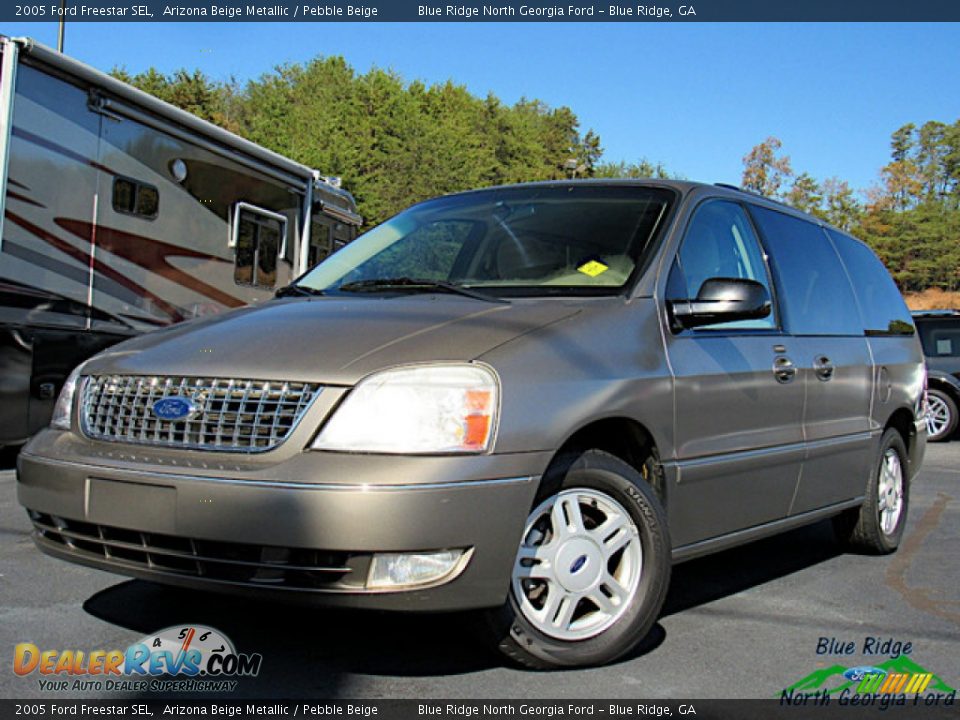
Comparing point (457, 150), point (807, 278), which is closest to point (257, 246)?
point (807, 278)

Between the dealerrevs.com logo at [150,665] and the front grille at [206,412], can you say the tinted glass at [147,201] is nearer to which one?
the front grille at [206,412]

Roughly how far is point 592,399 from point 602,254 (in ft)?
3.10

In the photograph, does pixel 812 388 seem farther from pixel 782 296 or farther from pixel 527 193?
pixel 527 193

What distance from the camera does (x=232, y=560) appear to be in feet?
9.86

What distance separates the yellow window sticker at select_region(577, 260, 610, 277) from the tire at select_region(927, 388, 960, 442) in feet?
35.9

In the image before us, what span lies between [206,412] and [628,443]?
1.51m

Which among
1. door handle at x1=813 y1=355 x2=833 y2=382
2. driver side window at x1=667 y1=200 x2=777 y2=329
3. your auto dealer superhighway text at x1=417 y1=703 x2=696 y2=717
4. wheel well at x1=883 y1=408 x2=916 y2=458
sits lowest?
your auto dealer superhighway text at x1=417 y1=703 x2=696 y2=717

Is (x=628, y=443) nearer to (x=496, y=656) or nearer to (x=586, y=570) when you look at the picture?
(x=586, y=570)

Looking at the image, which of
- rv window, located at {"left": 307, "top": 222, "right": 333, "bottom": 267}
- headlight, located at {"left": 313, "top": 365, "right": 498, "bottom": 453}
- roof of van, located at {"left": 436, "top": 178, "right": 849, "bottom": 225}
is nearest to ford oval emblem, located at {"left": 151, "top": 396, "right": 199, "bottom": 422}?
headlight, located at {"left": 313, "top": 365, "right": 498, "bottom": 453}

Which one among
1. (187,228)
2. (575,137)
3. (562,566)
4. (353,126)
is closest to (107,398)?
(562,566)

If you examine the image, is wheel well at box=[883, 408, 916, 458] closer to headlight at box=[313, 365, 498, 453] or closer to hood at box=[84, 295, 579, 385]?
hood at box=[84, 295, 579, 385]

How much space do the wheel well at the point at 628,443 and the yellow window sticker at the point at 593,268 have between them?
26.6 inches

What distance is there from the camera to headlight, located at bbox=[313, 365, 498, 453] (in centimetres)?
298

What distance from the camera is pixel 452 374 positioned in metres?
3.09
